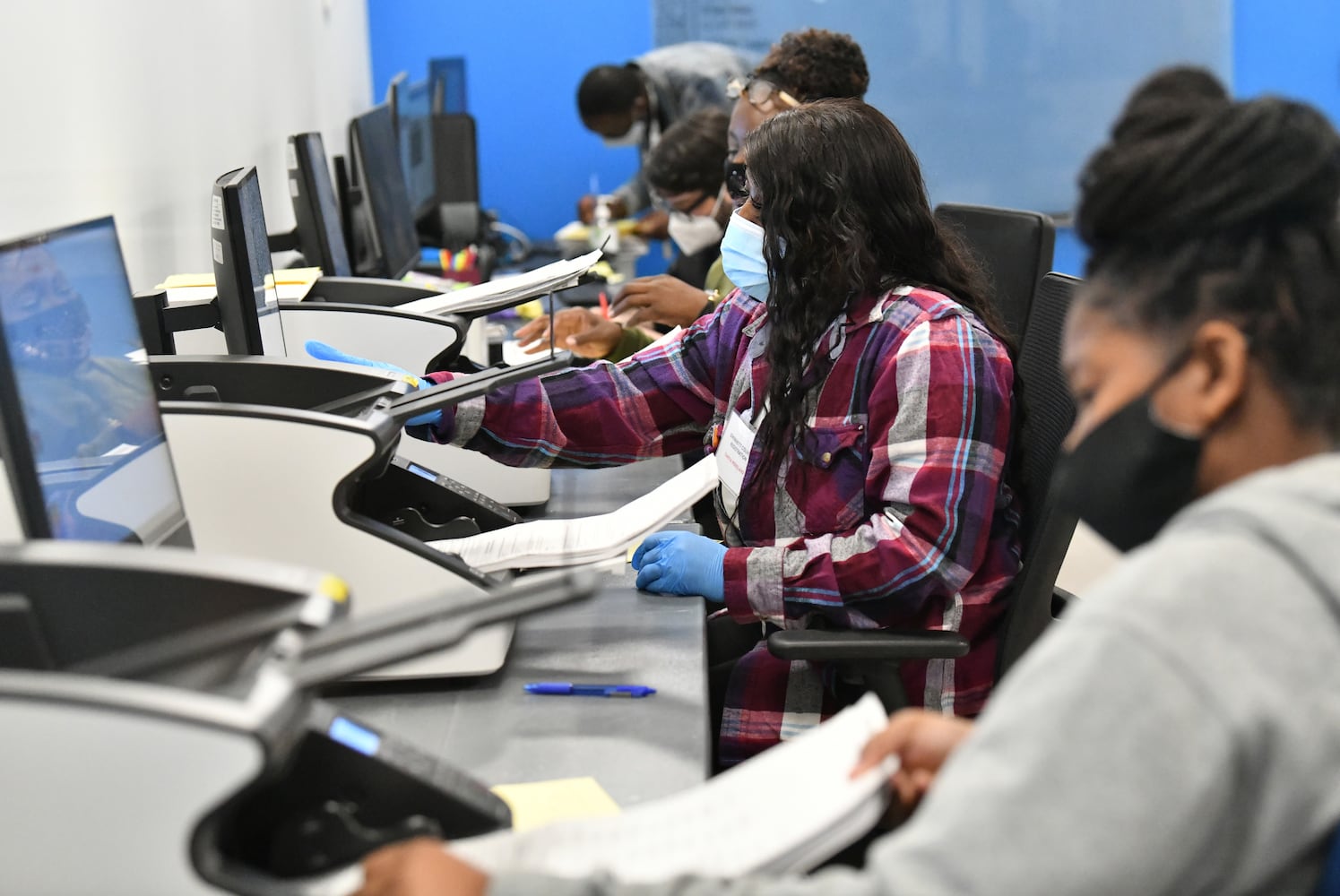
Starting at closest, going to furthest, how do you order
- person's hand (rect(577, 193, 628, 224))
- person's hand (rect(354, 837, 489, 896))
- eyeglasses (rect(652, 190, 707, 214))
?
person's hand (rect(354, 837, 489, 896))
eyeglasses (rect(652, 190, 707, 214))
person's hand (rect(577, 193, 628, 224))

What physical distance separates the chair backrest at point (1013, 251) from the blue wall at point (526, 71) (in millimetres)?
3377

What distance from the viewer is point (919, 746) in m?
0.86

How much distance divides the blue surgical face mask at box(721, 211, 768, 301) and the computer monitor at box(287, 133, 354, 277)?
2.99 ft

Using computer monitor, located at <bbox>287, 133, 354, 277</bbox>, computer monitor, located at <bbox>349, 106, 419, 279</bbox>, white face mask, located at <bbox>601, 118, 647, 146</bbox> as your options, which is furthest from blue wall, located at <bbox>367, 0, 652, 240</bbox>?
computer monitor, located at <bbox>287, 133, 354, 277</bbox>

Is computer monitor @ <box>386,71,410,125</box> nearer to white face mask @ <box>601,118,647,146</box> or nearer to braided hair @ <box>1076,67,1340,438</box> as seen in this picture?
white face mask @ <box>601,118,647,146</box>

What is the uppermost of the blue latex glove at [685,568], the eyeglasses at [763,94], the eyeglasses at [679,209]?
the eyeglasses at [763,94]

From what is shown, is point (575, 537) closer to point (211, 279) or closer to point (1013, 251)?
point (211, 279)

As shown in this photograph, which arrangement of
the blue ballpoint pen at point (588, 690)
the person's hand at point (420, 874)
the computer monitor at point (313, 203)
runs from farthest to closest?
the computer monitor at point (313, 203)
the blue ballpoint pen at point (588, 690)
the person's hand at point (420, 874)

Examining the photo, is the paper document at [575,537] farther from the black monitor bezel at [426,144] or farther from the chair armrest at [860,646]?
the black monitor bezel at [426,144]

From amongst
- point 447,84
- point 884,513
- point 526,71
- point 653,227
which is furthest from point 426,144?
point 884,513

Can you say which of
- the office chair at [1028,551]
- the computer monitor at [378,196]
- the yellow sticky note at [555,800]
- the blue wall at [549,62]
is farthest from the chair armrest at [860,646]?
the blue wall at [549,62]

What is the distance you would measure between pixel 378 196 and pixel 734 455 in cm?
149

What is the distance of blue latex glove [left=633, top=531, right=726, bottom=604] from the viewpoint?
1477 millimetres

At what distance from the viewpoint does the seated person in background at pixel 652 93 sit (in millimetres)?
4297
